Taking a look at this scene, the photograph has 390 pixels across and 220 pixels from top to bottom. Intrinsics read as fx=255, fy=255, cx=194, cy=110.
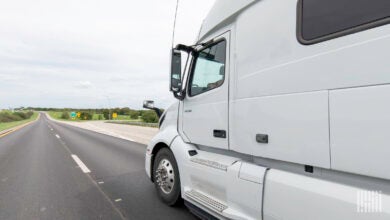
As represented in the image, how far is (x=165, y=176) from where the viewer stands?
4094 mm

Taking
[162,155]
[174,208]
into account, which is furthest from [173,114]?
[174,208]

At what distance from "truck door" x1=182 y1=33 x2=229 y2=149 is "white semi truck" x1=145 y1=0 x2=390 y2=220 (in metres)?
0.01

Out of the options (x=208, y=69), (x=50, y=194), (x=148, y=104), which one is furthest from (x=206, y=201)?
(x=50, y=194)

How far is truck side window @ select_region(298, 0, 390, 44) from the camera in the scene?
5.79 ft

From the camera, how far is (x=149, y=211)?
3.87 m

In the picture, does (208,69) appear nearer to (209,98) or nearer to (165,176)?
(209,98)

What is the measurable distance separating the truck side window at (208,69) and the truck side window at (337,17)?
3.68ft

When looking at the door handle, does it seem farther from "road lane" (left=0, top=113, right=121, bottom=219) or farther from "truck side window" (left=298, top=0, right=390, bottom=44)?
"road lane" (left=0, top=113, right=121, bottom=219)

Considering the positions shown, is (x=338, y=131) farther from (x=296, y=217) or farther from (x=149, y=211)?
(x=149, y=211)

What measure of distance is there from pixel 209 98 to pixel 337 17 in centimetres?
170

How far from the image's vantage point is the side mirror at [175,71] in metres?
3.58

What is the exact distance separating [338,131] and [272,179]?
2.61 feet

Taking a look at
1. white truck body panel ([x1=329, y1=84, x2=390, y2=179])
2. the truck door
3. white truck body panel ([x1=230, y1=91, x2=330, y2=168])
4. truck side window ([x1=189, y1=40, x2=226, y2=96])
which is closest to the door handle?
the truck door

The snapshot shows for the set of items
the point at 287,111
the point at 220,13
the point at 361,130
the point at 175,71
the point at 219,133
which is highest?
the point at 220,13
